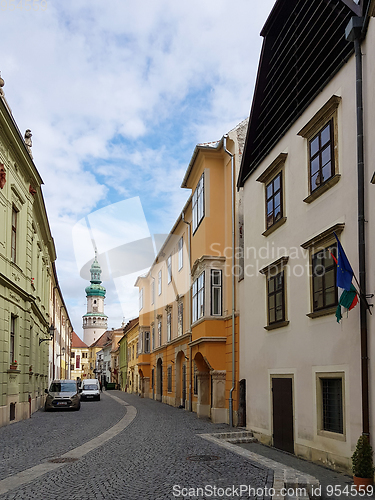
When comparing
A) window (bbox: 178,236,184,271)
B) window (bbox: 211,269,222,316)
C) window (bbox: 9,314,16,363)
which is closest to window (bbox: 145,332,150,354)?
window (bbox: 178,236,184,271)

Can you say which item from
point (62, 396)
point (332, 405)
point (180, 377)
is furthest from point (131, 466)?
point (180, 377)

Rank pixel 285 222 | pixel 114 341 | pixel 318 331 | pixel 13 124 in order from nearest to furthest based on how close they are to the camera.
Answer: pixel 318 331 < pixel 285 222 < pixel 13 124 < pixel 114 341

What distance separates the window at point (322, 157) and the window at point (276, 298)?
9.49ft

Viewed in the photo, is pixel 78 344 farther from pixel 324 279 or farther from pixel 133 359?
pixel 324 279

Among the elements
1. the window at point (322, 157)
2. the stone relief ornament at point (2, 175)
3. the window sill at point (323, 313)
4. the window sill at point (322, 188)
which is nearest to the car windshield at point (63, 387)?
the stone relief ornament at point (2, 175)

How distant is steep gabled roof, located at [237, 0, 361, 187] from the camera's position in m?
11.6

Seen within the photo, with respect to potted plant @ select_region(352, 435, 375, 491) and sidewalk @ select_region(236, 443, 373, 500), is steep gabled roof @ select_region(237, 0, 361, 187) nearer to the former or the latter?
potted plant @ select_region(352, 435, 375, 491)

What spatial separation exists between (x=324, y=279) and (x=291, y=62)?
599 centimetres

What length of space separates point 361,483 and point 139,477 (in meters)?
3.78

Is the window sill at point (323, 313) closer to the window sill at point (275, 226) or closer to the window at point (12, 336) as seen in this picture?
the window sill at point (275, 226)

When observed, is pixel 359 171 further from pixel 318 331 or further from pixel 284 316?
pixel 284 316

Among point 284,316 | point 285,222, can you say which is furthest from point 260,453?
point 285,222

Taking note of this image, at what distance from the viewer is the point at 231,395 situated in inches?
770

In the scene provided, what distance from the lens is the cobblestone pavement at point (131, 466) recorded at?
855 centimetres
